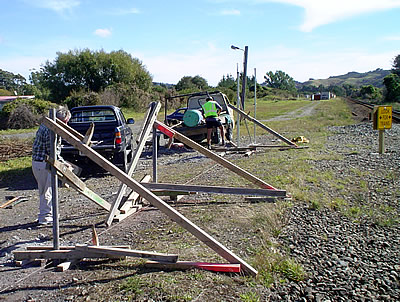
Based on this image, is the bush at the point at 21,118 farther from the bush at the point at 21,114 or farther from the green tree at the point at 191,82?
the green tree at the point at 191,82

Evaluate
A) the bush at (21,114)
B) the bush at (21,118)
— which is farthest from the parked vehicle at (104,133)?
the bush at (21,118)

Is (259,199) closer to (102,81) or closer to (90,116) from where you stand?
(90,116)

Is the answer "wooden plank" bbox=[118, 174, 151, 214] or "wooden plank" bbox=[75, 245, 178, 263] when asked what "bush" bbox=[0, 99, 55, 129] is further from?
"wooden plank" bbox=[75, 245, 178, 263]

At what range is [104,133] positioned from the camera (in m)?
10.2

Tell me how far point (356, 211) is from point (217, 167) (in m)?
4.71

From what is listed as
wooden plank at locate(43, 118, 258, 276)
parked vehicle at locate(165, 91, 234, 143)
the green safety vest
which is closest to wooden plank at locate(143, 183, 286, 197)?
wooden plank at locate(43, 118, 258, 276)

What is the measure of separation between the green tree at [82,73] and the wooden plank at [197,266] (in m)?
43.9

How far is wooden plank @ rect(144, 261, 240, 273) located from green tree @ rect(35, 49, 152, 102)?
43933 millimetres

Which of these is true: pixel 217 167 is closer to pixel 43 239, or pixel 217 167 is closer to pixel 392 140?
pixel 43 239

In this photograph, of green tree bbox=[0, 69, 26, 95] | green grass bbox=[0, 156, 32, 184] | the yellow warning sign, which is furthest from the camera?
green tree bbox=[0, 69, 26, 95]

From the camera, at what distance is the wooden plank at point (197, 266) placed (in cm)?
408

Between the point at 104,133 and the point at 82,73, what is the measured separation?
1535 inches

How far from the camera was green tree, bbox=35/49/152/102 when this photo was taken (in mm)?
46625

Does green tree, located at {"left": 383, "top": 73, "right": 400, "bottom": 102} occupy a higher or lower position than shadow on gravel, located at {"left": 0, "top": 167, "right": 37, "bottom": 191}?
higher
